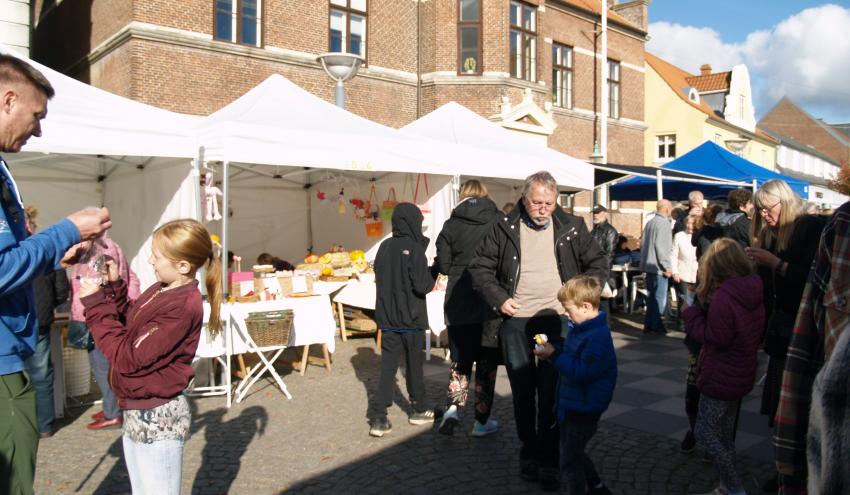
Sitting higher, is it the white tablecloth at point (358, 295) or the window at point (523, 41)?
the window at point (523, 41)

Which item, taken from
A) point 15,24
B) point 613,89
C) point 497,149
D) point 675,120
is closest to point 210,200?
point 497,149

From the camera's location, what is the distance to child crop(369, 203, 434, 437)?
5.76m

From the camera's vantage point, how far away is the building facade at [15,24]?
37.5 ft

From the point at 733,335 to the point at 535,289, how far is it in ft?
3.87

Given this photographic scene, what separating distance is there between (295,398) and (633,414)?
3.14m

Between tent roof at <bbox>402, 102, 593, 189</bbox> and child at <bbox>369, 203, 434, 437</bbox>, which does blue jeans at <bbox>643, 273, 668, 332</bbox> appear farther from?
child at <bbox>369, 203, 434, 437</bbox>

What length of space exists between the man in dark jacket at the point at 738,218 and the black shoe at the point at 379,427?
12.9 ft

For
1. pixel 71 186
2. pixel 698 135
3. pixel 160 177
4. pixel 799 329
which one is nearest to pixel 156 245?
pixel 799 329

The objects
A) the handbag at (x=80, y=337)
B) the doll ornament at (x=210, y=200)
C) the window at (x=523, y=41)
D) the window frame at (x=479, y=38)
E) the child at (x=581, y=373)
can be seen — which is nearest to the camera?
the child at (x=581, y=373)

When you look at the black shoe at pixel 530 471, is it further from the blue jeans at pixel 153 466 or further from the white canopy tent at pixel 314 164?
the white canopy tent at pixel 314 164

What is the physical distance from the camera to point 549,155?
11008 millimetres

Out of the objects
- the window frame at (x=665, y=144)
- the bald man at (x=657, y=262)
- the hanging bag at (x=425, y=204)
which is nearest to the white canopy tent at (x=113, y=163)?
the hanging bag at (x=425, y=204)

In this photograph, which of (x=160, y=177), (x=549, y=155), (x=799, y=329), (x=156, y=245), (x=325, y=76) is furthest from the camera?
(x=325, y=76)

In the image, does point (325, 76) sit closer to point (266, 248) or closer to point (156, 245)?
point (266, 248)
